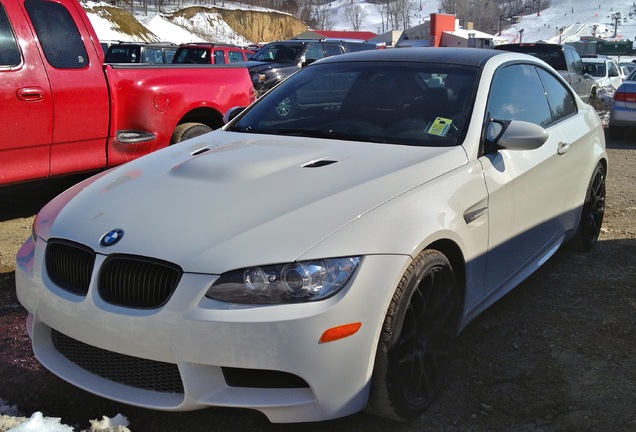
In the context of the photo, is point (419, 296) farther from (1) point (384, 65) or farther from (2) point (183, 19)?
(2) point (183, 19)

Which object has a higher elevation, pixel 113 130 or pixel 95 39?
pixel 95 39

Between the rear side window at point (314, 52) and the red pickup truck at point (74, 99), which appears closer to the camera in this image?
the red pickup truck at point (74, 99)

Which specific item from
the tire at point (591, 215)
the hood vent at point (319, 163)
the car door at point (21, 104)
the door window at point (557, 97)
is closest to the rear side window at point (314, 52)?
the car door at point (21, 104)

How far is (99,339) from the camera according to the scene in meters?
2.57

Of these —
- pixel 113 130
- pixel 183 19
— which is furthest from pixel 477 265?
pixel 183 19

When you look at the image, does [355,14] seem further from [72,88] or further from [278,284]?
[278,284]

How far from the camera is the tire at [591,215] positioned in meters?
5.07

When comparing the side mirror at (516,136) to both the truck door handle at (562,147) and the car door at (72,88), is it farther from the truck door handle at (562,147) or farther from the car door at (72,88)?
the car door at (72,88)

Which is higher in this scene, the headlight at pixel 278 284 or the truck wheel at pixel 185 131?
the headlight at pixel 278 284

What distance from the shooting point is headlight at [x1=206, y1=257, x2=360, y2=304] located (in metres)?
2.42

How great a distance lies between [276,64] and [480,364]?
45.2ft

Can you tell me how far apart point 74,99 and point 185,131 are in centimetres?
118

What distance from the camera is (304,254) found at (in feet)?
8.07

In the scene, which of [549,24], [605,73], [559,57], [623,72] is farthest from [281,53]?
[549,24]
